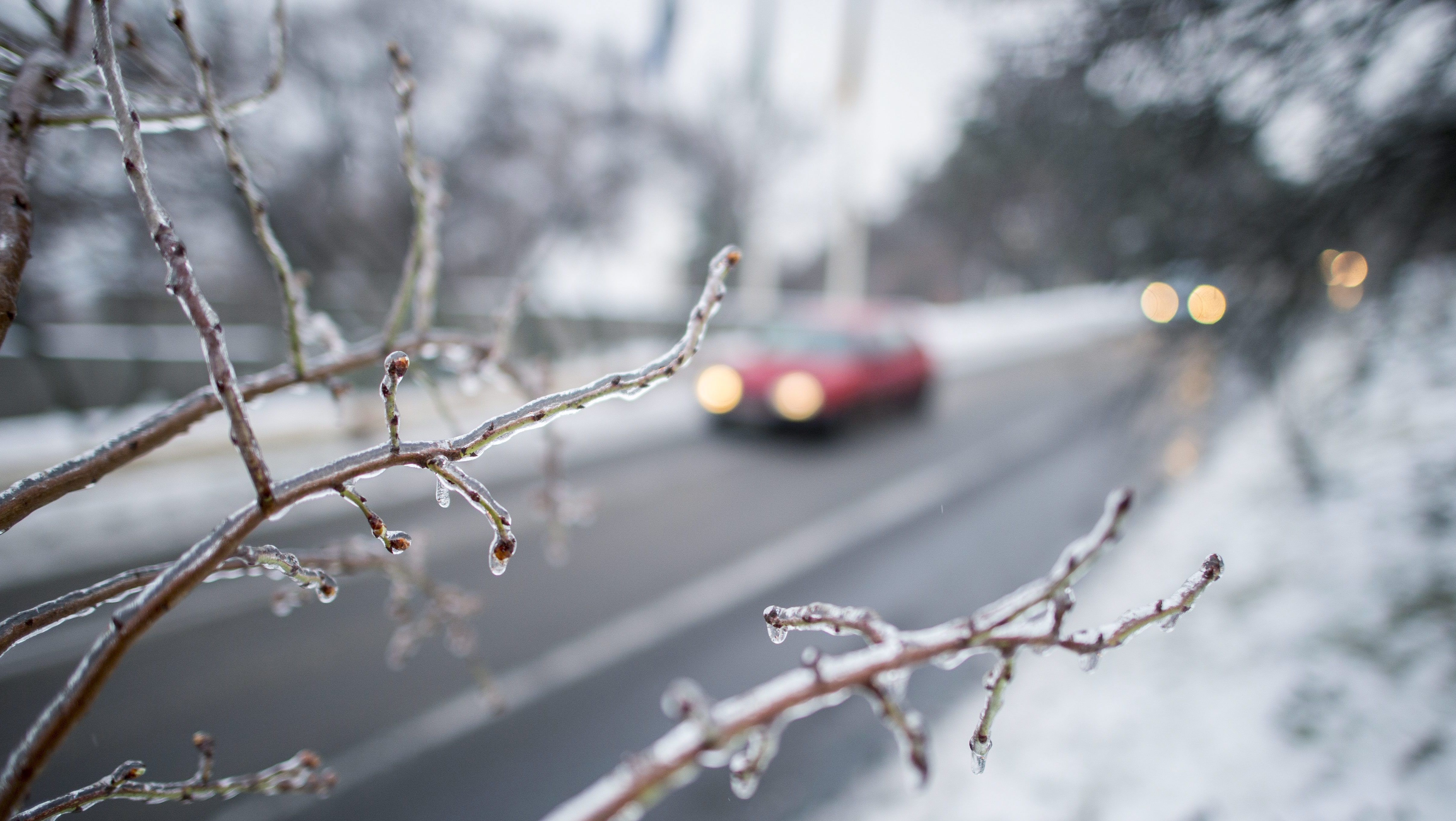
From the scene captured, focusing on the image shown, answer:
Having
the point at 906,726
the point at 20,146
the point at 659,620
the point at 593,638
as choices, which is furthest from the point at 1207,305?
the point at 20,146

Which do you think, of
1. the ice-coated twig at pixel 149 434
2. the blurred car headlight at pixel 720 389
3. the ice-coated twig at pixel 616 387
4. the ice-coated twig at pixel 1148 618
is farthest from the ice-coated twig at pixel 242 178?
the blurred car headlight at pixel 720 389

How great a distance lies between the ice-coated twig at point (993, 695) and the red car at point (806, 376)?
29.5 ft

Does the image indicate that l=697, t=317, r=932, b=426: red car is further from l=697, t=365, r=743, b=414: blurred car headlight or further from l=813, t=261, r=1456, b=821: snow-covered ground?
l=813, t=261, r=1456, b=821: snow-covered ground

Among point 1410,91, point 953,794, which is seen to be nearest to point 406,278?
point 953,794

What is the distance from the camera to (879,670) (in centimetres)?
87

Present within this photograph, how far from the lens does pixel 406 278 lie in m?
1.60

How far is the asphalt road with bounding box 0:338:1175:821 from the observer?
3.72m

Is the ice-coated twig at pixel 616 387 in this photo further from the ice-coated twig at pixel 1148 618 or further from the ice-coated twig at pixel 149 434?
the ice-coated twig at pixel 1148 618

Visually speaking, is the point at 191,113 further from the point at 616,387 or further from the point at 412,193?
the point at 616,387

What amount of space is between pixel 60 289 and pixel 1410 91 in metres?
10.1

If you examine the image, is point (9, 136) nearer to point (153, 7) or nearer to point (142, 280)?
point (153, 7)

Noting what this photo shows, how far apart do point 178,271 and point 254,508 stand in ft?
1.01

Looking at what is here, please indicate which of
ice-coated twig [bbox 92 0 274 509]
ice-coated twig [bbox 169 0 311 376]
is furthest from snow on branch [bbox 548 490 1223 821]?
ice-coated twig [bbox 169 0 311 376]

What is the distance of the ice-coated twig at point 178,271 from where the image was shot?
2.90 feet
